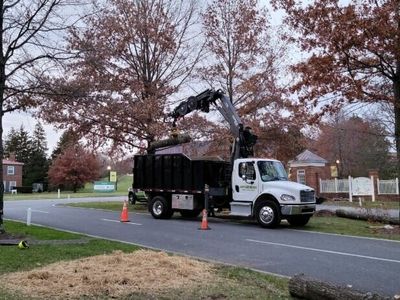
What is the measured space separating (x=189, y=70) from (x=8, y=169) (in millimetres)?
60423

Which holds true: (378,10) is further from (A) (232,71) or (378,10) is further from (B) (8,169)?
(B) (8,169)

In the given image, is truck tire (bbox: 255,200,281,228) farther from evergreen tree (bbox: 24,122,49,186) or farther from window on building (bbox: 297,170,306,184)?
evergreen tree (bbox: 24,122,49,186)

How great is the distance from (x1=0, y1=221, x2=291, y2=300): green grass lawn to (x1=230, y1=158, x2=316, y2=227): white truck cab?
7.09 meters

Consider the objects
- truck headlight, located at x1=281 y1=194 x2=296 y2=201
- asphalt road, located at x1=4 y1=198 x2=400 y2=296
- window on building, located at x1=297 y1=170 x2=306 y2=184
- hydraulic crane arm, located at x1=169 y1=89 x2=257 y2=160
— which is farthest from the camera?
window on building, located at x1=297 y1=170 x2=306 y2=184

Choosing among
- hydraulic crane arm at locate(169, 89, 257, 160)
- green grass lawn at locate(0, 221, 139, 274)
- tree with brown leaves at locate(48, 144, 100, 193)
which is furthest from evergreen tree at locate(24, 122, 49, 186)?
green grass lawn at locate(0, 221, 139, 274)

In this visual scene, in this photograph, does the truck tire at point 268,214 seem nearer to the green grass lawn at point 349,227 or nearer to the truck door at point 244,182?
the truck door at point 244,182

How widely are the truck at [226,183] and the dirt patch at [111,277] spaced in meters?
8.82

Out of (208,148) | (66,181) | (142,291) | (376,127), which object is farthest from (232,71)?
(66,181)

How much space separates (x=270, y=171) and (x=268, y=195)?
125 centimetres

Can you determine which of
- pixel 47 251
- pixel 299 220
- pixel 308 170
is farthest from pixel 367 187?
pixel 47 251

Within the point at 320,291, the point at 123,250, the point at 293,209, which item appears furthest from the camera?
the point at 293,209

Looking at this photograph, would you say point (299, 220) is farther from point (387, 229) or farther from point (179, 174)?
point (179, 174)

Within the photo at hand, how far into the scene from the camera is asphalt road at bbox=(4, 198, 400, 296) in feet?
30.9

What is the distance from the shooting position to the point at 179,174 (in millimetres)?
21188
